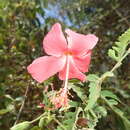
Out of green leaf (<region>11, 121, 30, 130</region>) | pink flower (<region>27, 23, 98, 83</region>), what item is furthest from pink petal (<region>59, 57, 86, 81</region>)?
green leaf (<region>11, 121, 30, 130</region>)

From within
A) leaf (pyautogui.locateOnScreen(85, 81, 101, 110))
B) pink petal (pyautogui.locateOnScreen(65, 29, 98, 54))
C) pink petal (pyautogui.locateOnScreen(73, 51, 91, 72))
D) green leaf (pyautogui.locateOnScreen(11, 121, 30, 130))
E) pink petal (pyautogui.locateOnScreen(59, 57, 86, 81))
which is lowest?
green leaf (pyautogui.locateOnScreen(11, 121, 30, 130))

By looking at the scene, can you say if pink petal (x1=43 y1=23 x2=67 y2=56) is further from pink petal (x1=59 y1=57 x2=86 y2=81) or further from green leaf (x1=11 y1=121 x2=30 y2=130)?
green leaf (x1=11 y1=121 x2=30 y2=130)

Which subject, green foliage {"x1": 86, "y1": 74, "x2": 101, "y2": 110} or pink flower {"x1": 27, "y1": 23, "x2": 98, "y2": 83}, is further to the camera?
pink flower {"x1": 27, "y1": 23, "x2": 98, "y2": 83}

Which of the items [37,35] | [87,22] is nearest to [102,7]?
[87,22]

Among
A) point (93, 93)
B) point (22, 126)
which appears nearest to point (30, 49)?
point (22, 126)

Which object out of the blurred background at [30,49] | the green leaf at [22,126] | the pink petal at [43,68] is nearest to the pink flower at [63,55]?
the pink petal at [43,68]

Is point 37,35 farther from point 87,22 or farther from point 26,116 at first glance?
point 87,22

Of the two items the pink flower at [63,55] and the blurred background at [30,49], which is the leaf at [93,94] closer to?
the pink flower at [63,55]

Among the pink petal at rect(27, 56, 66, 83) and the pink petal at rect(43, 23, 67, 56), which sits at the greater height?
the pink petal at rect(43, 23, 67, 56)

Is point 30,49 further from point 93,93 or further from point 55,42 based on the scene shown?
point 93,93
